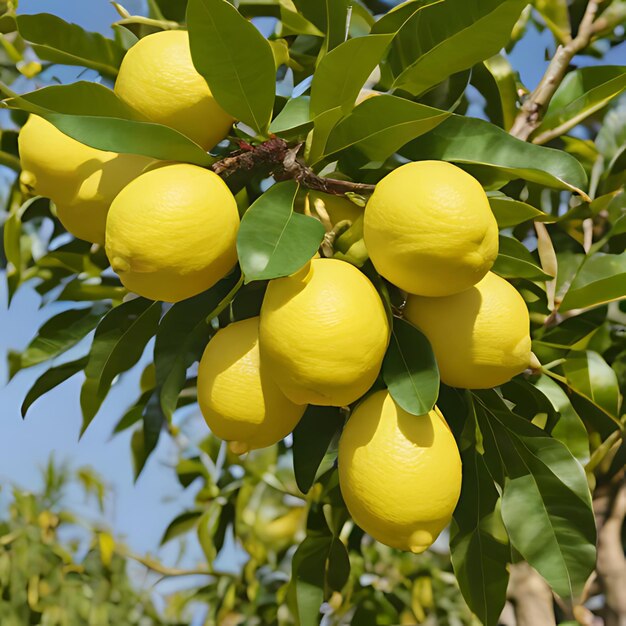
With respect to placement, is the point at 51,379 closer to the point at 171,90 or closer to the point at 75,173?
the point at 75,173

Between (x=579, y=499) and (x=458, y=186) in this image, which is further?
(x=579, y=499)

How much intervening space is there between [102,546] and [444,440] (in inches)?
72.6

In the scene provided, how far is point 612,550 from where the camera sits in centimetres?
146

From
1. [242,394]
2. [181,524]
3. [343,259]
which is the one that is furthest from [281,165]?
[181,524]

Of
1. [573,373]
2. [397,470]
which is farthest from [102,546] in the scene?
[397,470]

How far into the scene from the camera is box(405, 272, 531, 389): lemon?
0.76 meters

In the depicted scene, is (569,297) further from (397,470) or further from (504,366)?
(397,470)

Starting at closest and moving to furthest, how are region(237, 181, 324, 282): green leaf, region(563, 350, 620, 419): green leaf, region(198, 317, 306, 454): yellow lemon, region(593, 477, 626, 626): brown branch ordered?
region(237, 181, 324, 282): green leaf
region(198, 317, 306, 454): yellow lemon
region(563, 350, 620, 419): green leaf
region(593, 477, 626, 626): brown branch

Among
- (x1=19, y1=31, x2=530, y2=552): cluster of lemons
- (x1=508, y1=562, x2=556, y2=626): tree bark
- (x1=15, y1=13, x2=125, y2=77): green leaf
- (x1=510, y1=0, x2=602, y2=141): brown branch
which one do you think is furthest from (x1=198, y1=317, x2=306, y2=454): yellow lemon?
(x1=508, y1=562, x2=556, y2=626): tree bark

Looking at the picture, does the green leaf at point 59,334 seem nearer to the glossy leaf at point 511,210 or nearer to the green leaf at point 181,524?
the glossy leaf at point 511,210

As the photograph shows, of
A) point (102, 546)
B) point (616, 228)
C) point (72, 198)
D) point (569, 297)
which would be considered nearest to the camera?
point (72, 198)

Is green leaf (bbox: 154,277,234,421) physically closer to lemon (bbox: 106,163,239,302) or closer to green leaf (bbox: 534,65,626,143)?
lemon (bbox: 106,163,239,302)

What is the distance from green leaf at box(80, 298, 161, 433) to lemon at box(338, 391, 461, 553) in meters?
0.35

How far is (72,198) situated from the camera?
0.83 metres
